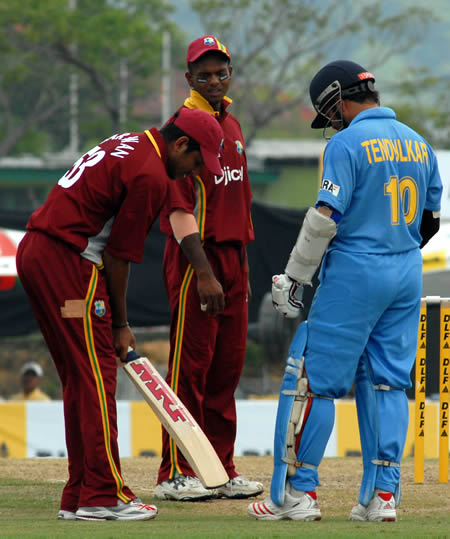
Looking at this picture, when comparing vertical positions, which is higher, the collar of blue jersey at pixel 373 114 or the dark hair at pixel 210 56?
the dark hair at pixel 210 56

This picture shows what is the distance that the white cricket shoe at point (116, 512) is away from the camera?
5.77 m

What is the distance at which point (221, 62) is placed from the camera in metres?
6.86

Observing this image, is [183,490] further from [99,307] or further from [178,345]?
[99,307]

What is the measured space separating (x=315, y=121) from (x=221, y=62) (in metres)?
0.97

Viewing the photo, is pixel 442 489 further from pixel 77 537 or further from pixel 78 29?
pixel 78 29

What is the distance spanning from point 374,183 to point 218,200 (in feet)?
4.24

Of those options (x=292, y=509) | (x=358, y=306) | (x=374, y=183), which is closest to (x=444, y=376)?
(x=358, y=306)

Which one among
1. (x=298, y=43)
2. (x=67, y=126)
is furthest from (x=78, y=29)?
(x=67, y=126)

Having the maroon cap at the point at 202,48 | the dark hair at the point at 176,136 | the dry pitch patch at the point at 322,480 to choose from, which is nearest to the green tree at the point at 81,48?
the dry pitch patch at the point at 322,480

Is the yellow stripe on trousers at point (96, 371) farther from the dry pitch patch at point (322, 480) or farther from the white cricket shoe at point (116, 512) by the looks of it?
the dry pitch patch at point (322, 480)

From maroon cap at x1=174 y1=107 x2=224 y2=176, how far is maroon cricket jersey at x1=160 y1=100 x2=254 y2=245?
2.79ft

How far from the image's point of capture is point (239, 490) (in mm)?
6809

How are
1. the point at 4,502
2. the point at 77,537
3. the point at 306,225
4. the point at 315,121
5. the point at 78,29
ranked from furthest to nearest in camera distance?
the point at 78,29 → the point at 4,502 → the point at 315,121 → the point at 306,225 → the point at 77,537

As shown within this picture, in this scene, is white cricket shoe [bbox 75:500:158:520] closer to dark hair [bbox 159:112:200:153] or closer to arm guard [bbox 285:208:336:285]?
arm guard [bbox 285:208:336:285]
